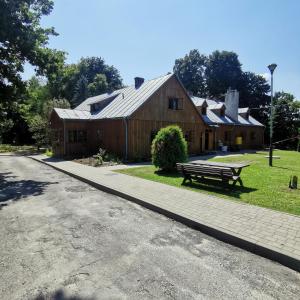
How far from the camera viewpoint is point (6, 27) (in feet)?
39.3

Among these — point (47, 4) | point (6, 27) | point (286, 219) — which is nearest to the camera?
point (286, 219)

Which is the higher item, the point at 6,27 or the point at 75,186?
the point at 6,27

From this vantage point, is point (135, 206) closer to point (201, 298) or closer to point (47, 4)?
point (201, 298)

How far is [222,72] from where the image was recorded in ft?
178

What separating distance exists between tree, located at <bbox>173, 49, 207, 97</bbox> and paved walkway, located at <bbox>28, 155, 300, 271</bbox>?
169 ft

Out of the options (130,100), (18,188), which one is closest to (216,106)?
(130,100)

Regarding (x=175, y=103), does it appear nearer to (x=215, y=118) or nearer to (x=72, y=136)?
(x=215, y=118)

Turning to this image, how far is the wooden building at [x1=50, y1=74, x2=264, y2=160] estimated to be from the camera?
18531 millimetres

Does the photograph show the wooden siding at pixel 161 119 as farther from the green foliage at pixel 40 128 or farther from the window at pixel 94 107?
the green foliage at pixel 40 128

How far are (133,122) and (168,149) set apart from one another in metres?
6.55

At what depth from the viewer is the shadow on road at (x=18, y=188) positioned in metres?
8.48

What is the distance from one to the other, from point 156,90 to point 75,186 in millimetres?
11627

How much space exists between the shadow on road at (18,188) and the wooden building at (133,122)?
7.96 metres

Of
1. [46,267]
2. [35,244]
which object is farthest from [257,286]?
[35,244]
